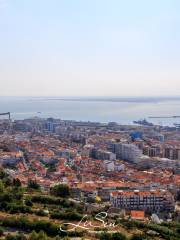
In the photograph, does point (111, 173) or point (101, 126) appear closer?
point (111, 173)

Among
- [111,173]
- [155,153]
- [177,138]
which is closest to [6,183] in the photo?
[111,173]

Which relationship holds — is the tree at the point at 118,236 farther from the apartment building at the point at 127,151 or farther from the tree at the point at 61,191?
the apartment building at the point at 127,151

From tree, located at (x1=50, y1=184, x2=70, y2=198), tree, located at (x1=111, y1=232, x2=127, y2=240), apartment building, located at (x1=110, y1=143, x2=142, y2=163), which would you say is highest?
tree, located at (x1=111, y1=232, x2=127, y2=240)

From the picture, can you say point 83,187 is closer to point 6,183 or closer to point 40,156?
point 6,183

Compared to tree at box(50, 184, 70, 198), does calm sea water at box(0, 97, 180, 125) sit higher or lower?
lower

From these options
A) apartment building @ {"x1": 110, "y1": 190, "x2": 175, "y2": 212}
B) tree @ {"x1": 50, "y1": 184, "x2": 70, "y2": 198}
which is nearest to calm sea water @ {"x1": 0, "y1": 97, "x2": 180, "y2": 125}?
apartment building @ {"x1": 110, "y1": 190, "x2": 175, "y2": 212}

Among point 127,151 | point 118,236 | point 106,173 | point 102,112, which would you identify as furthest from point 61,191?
point 102,112

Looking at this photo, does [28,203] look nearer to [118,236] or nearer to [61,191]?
[61,191]

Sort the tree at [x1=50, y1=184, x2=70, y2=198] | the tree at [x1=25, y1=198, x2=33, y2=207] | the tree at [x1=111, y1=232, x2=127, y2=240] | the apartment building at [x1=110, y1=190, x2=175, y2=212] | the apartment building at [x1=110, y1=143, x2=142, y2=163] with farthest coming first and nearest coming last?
the apartment building at [x1=110, y1=143, x2=142, y2=163] → the apartment building at [x1=110, y1=190, x2=175, y2=212] → the tree at [x1=50, y1=184, x2=70, y2=198] → the tree at [x1=25, y1=198, x2=33, y2=207] → the tree at [x1=111, y1=232, x2=127, y2=240]

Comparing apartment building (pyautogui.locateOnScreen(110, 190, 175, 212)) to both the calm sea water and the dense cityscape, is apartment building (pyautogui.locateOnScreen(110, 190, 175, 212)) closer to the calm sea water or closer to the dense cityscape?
the dense cityscape
